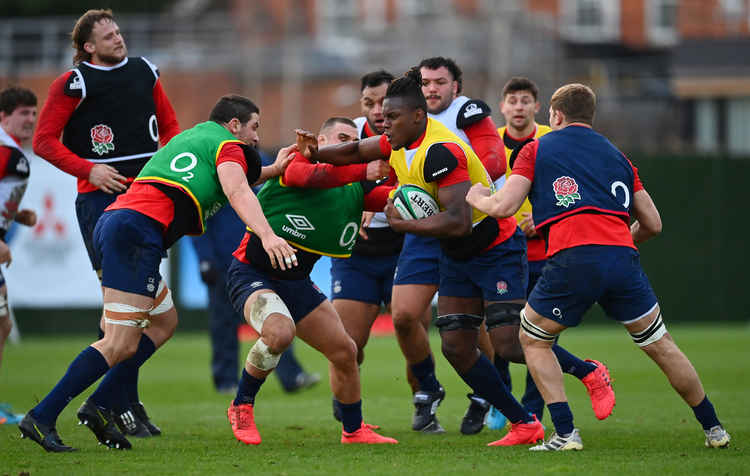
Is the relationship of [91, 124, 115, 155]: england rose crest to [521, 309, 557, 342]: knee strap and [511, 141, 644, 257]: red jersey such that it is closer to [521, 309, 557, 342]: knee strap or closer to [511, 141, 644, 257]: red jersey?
[511, 141, 644, 257]: red jersey

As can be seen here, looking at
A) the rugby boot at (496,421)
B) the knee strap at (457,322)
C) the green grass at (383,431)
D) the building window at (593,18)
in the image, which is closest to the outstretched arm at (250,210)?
the green grass at (383,431)

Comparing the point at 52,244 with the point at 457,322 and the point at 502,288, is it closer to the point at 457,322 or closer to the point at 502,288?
the point at 457,322

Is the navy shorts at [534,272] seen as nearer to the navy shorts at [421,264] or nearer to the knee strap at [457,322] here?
Answer: the navy shorts at [421,264]

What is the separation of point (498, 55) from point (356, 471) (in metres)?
21.4

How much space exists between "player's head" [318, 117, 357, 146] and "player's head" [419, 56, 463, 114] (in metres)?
0.75

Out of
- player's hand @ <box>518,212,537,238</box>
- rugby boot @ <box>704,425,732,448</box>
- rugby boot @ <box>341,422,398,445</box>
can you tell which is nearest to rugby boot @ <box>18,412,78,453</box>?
rugby boot @ <box>341,422,398,445</box>

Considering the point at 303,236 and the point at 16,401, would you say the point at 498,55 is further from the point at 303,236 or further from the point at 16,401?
the point at 303,236

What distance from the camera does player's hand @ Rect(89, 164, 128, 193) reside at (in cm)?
795

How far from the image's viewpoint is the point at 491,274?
7.68 m

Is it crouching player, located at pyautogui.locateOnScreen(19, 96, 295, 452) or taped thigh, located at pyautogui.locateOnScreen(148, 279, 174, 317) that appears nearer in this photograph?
crouching player, located at pyautogui.locateOnScreen(19, 96, 295, 452)

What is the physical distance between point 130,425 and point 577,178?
3.85 metres

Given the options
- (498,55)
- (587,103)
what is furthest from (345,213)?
(498,55)

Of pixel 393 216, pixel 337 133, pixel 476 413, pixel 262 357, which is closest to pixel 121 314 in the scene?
pixel 262 357

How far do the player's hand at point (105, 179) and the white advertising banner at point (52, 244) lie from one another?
1064 cm
